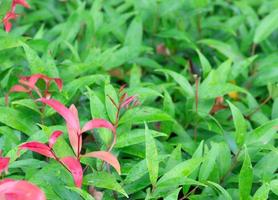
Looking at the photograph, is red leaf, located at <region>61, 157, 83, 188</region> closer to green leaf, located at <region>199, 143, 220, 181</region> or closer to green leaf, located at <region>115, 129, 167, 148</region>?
green leaf, located at <region>115, 129, 167, 148</region>

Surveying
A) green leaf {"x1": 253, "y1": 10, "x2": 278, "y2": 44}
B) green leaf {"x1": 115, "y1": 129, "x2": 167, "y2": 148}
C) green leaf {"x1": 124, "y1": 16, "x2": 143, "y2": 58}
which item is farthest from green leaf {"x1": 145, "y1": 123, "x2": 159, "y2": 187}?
green leaf {"x1": 253, "y1": 10, "x2": 278, "y2": 44}

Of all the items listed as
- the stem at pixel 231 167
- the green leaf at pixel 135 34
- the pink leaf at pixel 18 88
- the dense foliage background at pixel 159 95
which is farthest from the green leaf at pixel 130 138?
the green leaf at pixel 135 34

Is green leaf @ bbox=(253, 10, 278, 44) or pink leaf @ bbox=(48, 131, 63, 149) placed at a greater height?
pink leaf @ bbox=(48, 131, 63, 149)

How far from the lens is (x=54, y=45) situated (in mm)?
1886

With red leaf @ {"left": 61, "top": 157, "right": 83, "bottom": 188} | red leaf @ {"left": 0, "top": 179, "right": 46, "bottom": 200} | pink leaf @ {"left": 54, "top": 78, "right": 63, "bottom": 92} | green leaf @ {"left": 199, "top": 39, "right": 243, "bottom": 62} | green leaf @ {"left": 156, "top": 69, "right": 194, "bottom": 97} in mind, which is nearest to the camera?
red leaf @ {"left": 0, "top": 179, "right": 46, "bottom": 200}

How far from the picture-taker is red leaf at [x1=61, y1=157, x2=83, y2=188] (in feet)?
3.94

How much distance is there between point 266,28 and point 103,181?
3.66 ft

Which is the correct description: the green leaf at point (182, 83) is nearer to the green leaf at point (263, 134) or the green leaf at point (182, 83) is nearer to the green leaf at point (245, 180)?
the green leaf at point (263, 134)

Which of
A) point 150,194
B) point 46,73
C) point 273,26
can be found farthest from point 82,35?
point 150,194

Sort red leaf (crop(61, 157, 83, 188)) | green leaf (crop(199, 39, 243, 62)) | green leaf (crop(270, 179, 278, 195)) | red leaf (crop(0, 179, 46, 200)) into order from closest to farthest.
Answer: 1. red leaf (crop(0, 179, 46, 200))
2. red leaf (crop(61, 157, 83, 188))
3. green leaf (crop(270, 179, 278, 195))
4. green leaf (crop(199, 39, 243, 62))

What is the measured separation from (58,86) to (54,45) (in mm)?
379

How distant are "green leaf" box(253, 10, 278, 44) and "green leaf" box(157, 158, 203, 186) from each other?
2.97ft

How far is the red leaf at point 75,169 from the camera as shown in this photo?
1.20 metres

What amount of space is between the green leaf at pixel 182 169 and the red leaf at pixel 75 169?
214 millimetres
